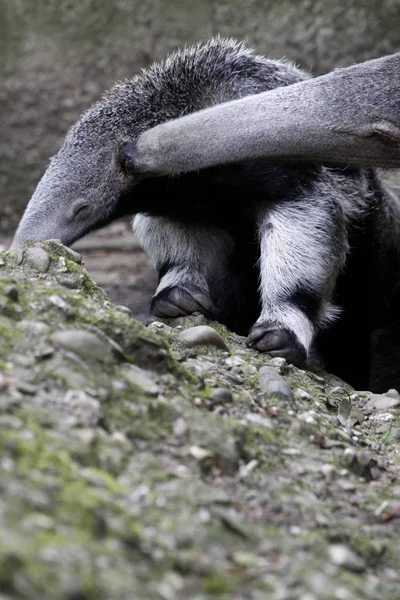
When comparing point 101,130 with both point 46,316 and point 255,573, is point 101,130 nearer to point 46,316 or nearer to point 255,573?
point 46,316

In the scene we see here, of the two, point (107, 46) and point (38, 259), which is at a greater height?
point (107, 46)

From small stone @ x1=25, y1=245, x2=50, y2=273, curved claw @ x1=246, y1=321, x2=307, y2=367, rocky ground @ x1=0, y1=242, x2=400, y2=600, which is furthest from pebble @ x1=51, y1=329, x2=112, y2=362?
curved claw @ x1=246, y1=321, x2=307, y2=367

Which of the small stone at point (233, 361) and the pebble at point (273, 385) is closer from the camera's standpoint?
the pebble at point (273, 385)

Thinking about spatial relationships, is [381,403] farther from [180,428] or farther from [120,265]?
[120,265]

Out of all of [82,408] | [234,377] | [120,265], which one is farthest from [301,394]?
[120,265]

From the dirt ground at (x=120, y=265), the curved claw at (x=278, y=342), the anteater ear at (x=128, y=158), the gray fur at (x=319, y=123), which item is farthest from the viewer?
the dirt ground at (x=120, y=265)

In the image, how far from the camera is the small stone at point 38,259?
429 centimetres

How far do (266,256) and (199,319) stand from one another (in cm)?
57

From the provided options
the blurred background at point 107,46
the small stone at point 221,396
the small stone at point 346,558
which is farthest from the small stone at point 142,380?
the blurred background at point 107,46

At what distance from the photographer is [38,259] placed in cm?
432

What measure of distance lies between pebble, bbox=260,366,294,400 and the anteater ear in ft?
5.70

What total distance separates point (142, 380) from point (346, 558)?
41.2 inches

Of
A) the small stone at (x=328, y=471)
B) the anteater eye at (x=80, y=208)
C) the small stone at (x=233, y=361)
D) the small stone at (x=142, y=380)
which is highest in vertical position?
the anteater eye at (x=80, y=208)

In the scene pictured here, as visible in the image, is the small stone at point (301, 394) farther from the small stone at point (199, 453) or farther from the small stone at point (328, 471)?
the small stone at point (199, 453)
